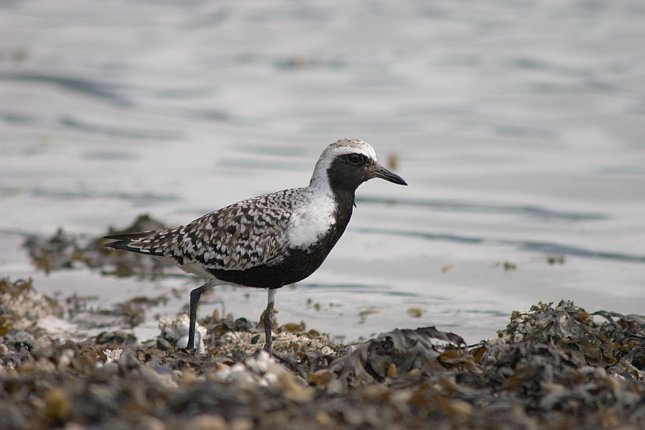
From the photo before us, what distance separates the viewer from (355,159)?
654 centimetres

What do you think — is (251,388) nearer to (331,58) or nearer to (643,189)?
(643,189)

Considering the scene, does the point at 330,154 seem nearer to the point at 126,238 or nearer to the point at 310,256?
the point at 310,256

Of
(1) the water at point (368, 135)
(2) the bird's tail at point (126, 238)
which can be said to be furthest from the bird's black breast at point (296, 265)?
(1) the water at point (368, 135)

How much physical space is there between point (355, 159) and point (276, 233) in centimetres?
71

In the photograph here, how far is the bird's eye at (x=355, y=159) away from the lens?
21.4 feet

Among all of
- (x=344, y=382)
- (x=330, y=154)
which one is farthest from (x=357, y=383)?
(x=330, y=154)

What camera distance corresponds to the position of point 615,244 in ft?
32.3

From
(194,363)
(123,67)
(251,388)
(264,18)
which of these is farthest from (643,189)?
(264,18)

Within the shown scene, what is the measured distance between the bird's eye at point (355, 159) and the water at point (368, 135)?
1664 millimetres

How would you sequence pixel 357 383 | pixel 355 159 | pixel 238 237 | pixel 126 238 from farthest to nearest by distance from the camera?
pixel 126 238 < pixel 355 159 < pixel 238 237 < pixel 357 383

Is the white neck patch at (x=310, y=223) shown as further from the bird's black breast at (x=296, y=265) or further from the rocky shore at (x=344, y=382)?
the rocky shore at (x=344, y=382)

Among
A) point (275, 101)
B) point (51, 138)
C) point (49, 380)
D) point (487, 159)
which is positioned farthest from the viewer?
point (275, 101)

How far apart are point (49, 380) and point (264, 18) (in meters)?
17.8

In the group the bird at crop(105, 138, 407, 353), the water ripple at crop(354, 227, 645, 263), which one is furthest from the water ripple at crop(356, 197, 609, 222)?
the bird at crop(105, 138, 407, 353)
